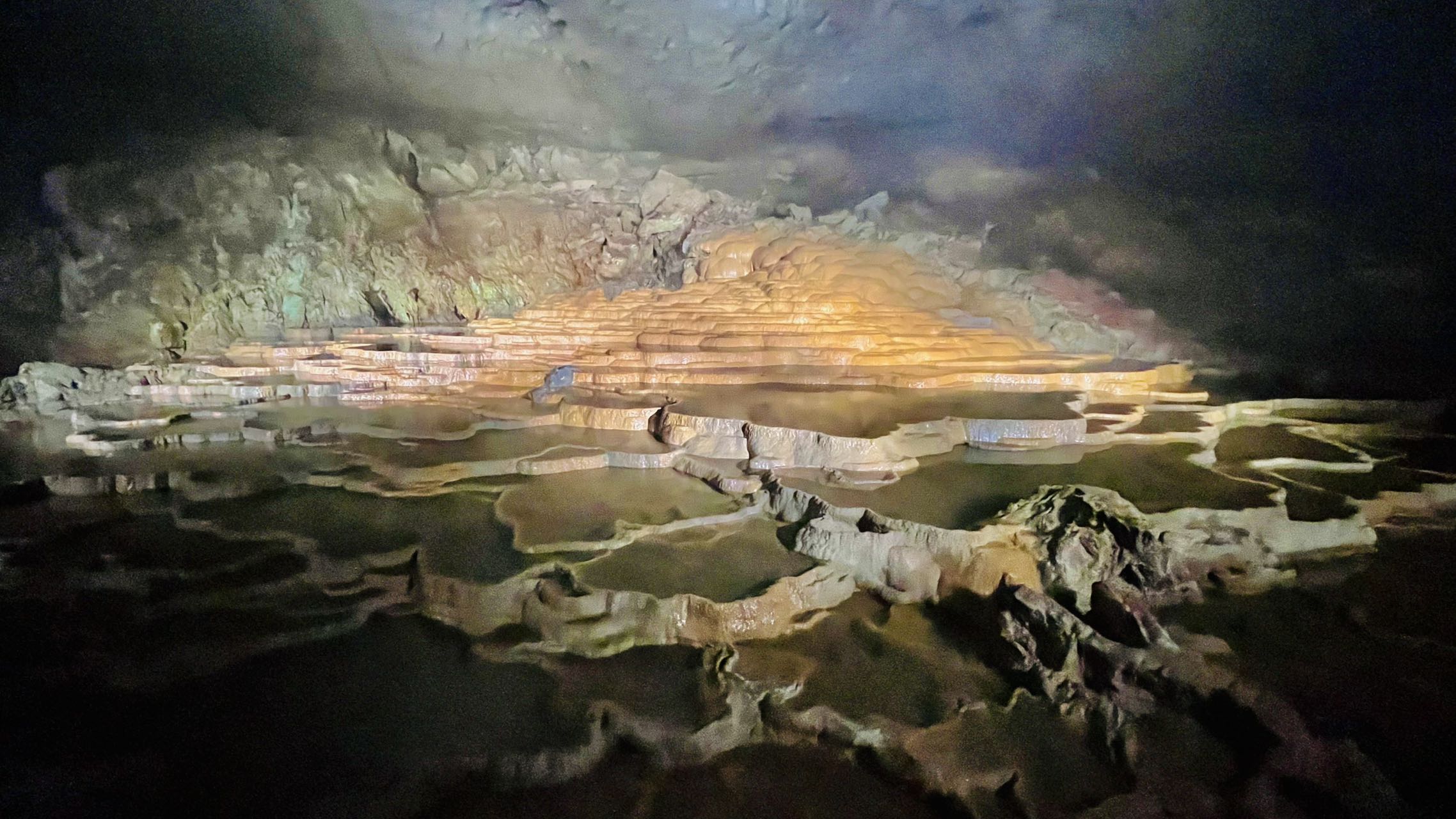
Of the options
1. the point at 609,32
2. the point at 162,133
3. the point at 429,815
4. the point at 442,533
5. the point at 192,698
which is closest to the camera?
the point at 429,815

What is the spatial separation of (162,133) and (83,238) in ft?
4.54

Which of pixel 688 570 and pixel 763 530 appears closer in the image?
pixel 688 570

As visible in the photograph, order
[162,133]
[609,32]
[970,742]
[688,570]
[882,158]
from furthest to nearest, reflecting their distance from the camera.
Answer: [882,158] < [162,133] < [609,32] < [688,570] < [970,742]

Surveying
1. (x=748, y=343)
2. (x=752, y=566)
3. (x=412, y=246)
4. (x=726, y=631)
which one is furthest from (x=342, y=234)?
(x=726, y=631)

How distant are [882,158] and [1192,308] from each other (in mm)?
3454

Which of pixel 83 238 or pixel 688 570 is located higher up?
pixel 83 238

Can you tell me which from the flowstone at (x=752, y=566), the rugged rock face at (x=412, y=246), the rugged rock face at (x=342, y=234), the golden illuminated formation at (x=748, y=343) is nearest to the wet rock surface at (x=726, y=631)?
the flowstone at (x=752, y=566)

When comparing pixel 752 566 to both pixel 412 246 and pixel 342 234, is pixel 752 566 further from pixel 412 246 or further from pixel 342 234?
pixel 342 234

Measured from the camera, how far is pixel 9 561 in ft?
9.08

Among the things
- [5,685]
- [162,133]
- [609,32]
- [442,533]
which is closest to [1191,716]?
[442,533]

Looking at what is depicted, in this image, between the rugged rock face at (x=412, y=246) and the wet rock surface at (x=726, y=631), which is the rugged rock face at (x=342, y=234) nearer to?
the rugged rock face at (x=412, y=246)

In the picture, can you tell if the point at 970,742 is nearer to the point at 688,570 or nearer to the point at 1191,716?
the point at 1191,716

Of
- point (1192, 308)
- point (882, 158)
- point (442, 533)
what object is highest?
point (882, 158)

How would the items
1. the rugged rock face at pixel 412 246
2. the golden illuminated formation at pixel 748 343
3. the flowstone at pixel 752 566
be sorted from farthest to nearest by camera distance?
1. the rugged rock face at pixel 412 246
2. the golden illuminated formation at pixel 748 343
3. the flowstone at pixel 752 566
